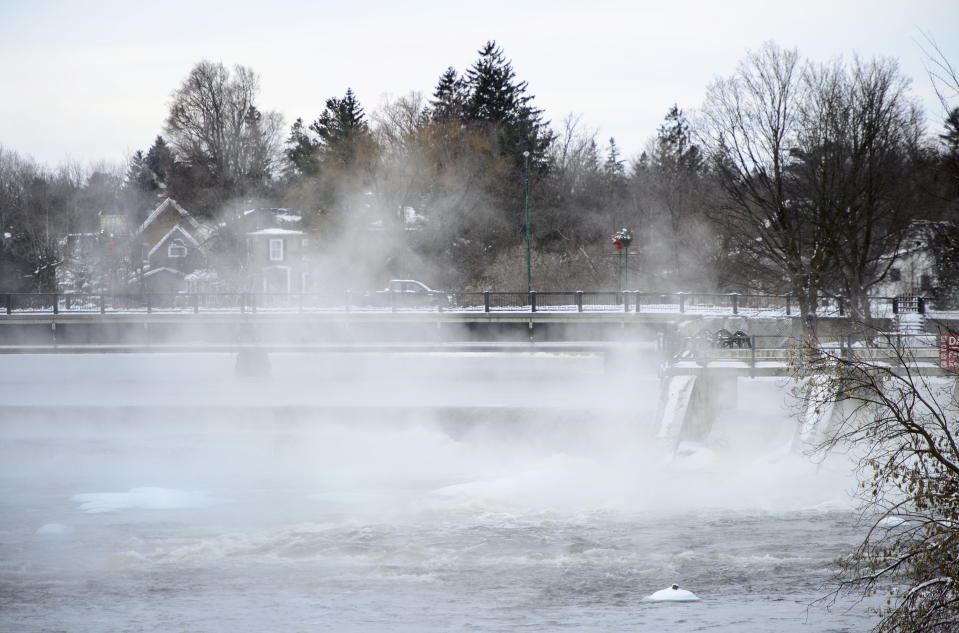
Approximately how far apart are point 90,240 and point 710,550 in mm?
50654

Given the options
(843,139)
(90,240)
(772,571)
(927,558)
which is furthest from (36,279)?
(927,558)

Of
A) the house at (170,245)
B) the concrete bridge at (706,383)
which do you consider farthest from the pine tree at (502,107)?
the concrete bridge at (706,383)

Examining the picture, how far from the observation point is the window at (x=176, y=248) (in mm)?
68125

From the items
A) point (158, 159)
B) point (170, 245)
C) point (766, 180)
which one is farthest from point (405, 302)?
point (158, 159)

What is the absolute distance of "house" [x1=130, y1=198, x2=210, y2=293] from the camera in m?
66.0

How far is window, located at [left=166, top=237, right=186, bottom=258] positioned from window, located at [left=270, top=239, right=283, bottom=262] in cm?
817

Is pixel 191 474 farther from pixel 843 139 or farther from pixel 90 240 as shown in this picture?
pixel 90 240

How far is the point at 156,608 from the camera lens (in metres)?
11.8

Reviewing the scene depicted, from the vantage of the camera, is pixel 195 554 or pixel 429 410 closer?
pixel 195 554

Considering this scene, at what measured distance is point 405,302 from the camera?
36.3 meters

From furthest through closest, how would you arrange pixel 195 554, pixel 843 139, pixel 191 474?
1. pixel 843 139
2. pixel 191 474
3. pixel 195 554

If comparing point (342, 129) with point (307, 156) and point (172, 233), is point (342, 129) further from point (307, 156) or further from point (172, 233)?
point (172, 233)

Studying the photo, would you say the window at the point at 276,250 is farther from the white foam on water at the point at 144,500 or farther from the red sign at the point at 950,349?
the red sign at the point at 950,349

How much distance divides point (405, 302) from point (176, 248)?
3671cm
